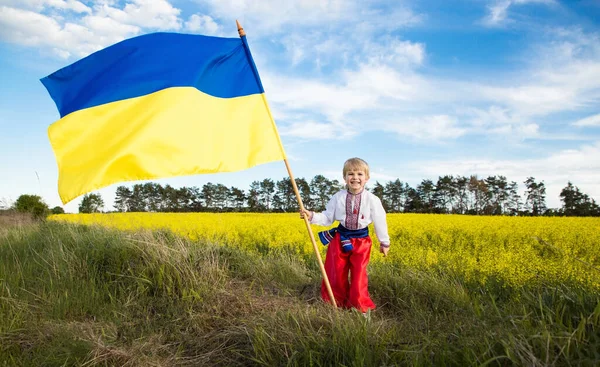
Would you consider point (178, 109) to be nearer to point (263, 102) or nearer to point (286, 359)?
point (263, 102)

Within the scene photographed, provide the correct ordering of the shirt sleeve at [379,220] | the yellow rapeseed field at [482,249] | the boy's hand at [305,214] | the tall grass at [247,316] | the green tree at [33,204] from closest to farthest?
1. the tall grass at [247,316]
2. the boy's hand at [305,214]
3. the shirt sleeve at [379,220]
4. the yellow rapeseed field at [482,249]
5. the green tree at [33,204]

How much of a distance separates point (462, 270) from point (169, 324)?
382 cm

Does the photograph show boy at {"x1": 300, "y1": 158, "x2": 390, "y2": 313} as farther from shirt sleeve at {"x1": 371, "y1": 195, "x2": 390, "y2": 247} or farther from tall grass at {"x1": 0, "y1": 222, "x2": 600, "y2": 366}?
tall grass at {"x1": 0, "y1": 222, "x2": 600, "y2": 366}

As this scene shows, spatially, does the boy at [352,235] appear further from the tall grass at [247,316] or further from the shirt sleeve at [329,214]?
Answer: the tall grass at [247,316]

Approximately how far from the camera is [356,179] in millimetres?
4320

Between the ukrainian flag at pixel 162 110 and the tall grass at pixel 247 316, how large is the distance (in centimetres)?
143

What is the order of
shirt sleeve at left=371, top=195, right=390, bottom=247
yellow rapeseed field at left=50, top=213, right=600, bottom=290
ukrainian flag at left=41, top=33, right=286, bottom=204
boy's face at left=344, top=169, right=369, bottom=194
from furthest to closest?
yellow rapeseed field at left=50, top=213, right=600, bottom=290 → shirt sleeve at left=371, top=195, right=390, bottom=247 → boy's face at left=344, top=169, right=369, bottom=194 → ukrainian flag at left=41, top=33, right=286, bottom=204

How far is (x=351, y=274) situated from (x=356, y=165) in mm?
1139

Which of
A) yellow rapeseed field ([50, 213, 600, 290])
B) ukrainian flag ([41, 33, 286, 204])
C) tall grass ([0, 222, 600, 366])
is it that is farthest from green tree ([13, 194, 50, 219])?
ukrainian flag ([41, 33, 286, 204])

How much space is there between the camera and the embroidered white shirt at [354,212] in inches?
173

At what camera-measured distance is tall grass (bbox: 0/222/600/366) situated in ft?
7.77

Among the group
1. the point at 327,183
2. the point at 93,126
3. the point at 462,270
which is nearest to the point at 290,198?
the point at 327,183

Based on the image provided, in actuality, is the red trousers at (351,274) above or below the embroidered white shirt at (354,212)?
below

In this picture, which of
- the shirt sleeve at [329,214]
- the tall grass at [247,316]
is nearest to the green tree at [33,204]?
the tall grass at [247,316]
